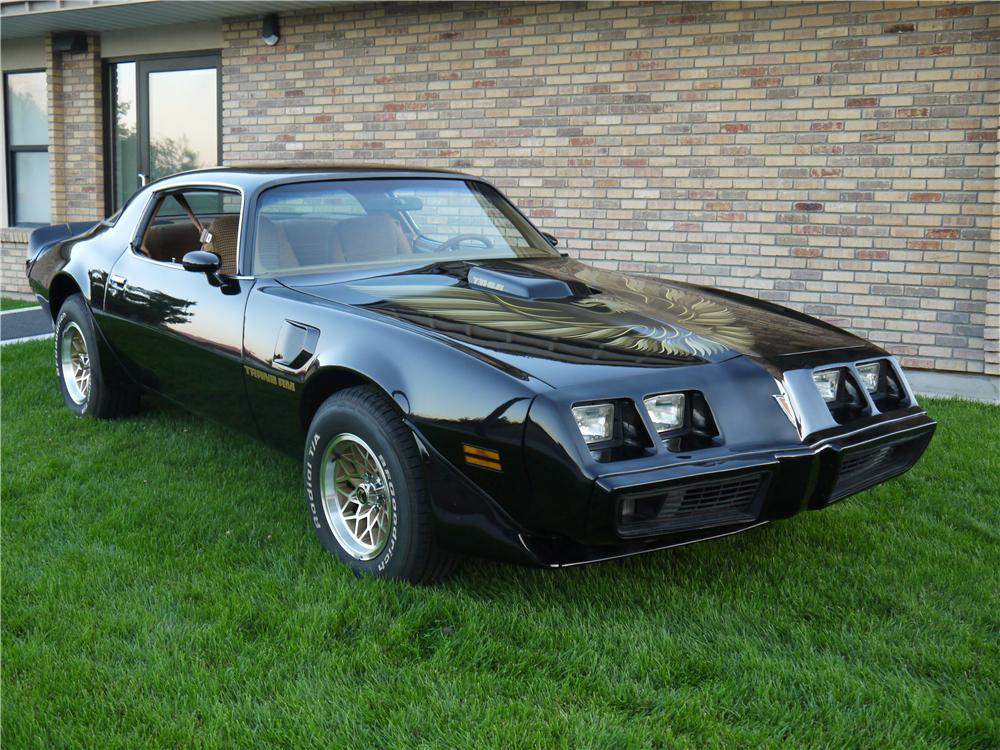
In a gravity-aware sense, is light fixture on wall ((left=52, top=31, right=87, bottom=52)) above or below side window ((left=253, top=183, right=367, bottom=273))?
above

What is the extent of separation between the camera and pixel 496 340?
3.10 meters

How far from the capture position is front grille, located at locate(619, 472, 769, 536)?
282 centimetres

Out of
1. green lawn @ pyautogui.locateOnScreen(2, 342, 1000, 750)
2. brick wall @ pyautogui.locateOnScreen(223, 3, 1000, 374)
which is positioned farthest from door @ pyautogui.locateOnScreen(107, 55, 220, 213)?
green lawn @ pyautogui.locateOnScreen(2, 342, 1000, 750)

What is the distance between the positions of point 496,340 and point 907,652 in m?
1.56

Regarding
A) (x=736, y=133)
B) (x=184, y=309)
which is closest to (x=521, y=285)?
(x=184, y=309)

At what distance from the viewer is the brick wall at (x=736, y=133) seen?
6.57m

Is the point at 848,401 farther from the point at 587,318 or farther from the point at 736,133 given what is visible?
the point at 736,133

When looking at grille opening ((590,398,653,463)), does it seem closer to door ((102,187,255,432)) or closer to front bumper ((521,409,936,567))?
front bumper ((521,409,936,567))

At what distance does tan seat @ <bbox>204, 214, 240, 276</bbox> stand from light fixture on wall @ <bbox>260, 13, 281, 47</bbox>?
514 cm

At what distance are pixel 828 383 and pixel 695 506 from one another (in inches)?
31.7

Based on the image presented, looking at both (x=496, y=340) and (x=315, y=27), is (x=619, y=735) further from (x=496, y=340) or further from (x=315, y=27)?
(x=315, y=27)

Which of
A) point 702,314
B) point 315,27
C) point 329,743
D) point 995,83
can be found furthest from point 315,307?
point 315,27

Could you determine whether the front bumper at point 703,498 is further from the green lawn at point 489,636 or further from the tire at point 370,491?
the tire at point 370,491

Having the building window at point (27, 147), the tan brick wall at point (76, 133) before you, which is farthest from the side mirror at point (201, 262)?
the building window at point (27, 147)
